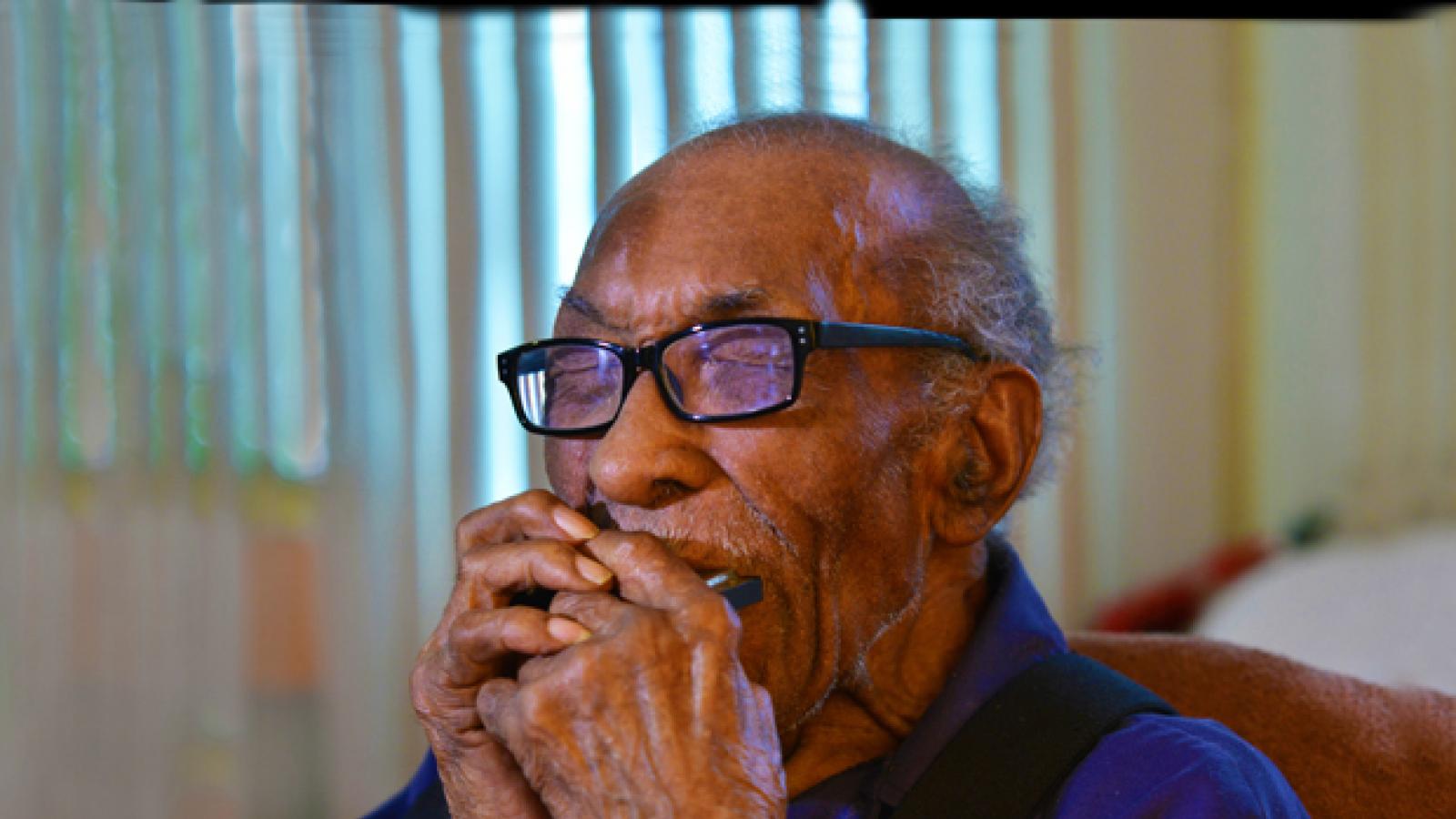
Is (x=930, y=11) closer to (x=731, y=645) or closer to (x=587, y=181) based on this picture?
(x=587, y=181)

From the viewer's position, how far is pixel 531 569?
1040 millimetres

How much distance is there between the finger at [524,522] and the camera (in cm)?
108

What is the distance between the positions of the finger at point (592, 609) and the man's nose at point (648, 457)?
0.12 metres

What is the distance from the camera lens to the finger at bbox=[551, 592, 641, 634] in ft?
3.15

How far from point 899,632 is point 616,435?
0.38 meters

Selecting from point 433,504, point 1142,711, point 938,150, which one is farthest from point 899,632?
point 433,504

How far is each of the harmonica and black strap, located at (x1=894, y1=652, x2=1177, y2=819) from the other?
0.81 feet

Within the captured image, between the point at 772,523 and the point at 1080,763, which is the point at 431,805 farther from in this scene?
the point at 1080,763

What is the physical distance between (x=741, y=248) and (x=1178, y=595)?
2178 millimetres

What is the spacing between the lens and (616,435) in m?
1.10

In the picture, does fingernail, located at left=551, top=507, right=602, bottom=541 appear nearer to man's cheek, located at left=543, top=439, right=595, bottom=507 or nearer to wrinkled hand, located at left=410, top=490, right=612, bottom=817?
wrinkled hand, located at left=410, top=490, right=612, bottom=817

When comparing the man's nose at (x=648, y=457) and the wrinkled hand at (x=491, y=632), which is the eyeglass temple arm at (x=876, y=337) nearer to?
the man's nose at (x=648, y=457)

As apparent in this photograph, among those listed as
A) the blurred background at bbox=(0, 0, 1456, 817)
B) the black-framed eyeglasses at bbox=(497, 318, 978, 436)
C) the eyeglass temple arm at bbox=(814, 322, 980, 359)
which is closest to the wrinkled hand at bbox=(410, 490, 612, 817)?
the black-framed eyeglasses at bbox=(497, 318, 978, 436)

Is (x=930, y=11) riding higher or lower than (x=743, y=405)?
higher
